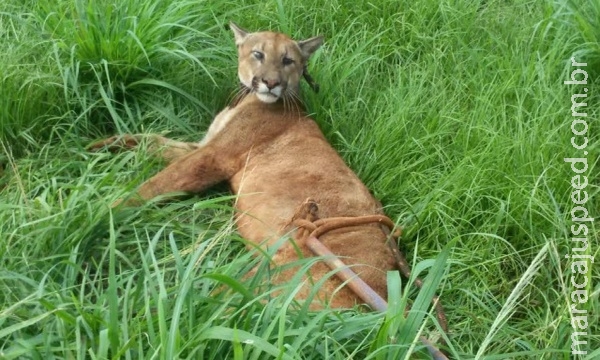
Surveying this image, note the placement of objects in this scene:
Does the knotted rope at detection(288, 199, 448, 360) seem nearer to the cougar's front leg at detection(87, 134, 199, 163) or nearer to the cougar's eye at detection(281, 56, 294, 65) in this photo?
the cougar's front leg at detection(87, 134, 199, 163)

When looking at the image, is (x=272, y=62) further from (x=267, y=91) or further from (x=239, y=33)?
(x=239, y=33)

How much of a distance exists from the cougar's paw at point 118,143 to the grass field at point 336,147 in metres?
0.08

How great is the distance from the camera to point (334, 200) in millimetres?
4293

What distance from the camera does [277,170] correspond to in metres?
4.55

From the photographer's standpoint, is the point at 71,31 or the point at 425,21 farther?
the point at 425,21

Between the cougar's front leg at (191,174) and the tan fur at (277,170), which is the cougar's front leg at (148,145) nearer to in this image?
the tan fur at (277,170)

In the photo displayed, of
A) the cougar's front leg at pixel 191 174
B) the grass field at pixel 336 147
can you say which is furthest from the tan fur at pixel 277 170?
the grass field at pixel 336 147

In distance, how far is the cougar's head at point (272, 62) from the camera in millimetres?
4941

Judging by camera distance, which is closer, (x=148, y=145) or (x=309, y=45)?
(x=148, y=145)

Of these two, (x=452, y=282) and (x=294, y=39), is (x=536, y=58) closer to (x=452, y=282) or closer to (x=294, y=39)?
(x=294, y=39)

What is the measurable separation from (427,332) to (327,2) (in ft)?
9.08

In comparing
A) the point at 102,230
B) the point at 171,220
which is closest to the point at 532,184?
the point at 171,220

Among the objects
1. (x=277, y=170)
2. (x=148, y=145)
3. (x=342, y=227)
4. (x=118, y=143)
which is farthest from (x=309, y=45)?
(x=342, y=227)

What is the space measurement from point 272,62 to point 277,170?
702 mm
